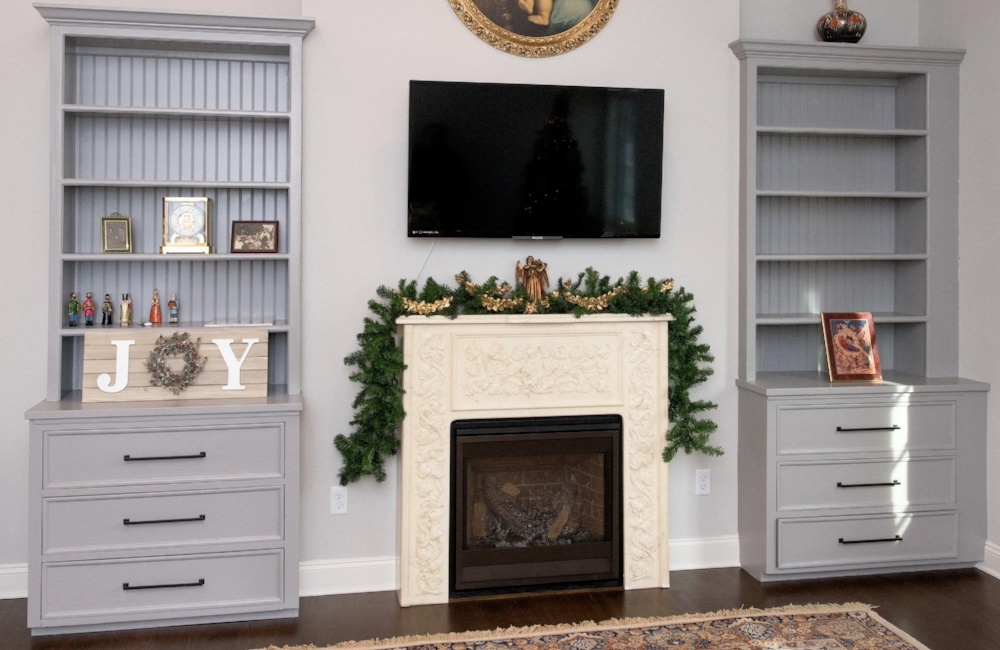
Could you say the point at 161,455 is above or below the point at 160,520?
above

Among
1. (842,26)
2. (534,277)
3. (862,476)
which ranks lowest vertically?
(862,476)

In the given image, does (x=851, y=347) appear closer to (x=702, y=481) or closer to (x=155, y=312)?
(x=702, y=481)

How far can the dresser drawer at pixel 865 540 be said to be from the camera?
11.9 ft

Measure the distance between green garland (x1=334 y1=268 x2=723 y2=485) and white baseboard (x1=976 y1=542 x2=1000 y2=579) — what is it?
120 centimetres

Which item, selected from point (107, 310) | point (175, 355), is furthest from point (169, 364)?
point (107, 310)

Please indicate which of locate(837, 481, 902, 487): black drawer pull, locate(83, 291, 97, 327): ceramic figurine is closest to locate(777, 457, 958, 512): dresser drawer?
locate(837, 481, 902, 487): black drawer pull

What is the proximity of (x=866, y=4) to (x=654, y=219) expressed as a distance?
1556 millimetres

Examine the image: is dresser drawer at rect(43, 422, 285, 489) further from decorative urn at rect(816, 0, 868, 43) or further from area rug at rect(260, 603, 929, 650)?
decorative urn at rect(816, 0, 868, 43)

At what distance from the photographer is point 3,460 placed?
11.3ft

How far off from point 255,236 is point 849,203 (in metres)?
2.65

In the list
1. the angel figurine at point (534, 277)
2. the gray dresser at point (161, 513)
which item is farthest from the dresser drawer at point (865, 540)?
the gray dresser at point (161, 513)

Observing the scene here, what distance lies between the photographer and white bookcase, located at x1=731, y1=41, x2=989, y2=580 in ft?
12.0

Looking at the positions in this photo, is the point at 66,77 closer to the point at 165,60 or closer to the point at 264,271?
the point at 165,60

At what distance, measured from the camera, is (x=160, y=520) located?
10.2ft
